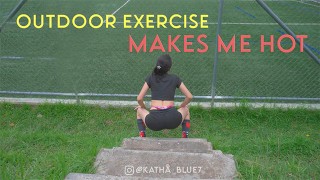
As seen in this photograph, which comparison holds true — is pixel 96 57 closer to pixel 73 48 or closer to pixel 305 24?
pixel 73 48

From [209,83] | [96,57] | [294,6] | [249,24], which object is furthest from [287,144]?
[294,6]

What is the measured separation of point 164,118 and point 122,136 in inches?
32.3

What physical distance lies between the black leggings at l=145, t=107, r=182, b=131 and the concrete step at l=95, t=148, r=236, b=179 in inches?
35.1

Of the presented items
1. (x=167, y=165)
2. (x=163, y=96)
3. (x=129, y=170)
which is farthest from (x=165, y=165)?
(x=163, y=96)

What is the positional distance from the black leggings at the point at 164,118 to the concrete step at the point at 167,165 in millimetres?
892

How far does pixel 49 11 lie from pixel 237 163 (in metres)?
9.99

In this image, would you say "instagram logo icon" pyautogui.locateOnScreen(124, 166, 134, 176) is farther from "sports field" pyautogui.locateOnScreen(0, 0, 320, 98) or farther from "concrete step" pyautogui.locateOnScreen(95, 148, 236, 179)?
"sports field" pyautogui.locateOnScreen(0, 0, 320, 98)

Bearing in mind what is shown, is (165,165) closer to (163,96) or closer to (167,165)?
(167,165)

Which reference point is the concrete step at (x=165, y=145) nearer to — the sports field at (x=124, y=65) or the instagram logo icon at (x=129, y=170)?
the instagram logo icon at (x=129, y=170)

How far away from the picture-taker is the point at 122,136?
458 cm

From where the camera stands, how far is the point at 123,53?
305 inches

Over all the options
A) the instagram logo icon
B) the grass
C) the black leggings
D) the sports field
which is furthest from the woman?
the sports field

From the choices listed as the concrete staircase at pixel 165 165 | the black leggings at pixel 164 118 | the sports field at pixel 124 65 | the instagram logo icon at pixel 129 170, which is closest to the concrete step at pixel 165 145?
the black leggings at pixel 164 118

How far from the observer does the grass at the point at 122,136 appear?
3373 millimetres
